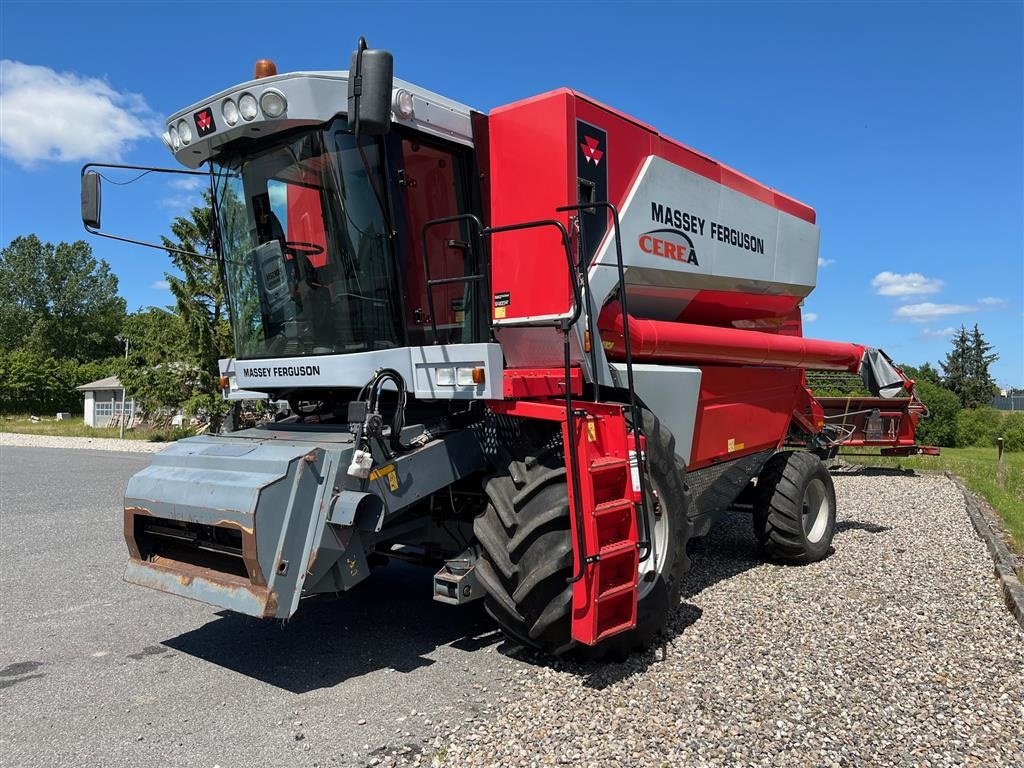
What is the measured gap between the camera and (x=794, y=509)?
6707 mm

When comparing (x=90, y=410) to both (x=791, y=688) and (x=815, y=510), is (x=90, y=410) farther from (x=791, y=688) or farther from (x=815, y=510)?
(x=791, y=688)

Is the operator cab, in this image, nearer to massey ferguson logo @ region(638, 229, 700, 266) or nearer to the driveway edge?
massey ferguson logo @ region(638, 229, 700, 266)

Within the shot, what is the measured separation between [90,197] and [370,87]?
2.57m

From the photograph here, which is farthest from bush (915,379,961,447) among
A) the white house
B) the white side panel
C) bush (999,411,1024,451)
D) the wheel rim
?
the white side panel

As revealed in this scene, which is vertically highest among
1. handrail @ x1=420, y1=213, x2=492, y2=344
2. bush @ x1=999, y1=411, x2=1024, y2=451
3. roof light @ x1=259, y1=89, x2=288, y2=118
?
roof light @ x1=259, y1=89, x2=288, y2=118

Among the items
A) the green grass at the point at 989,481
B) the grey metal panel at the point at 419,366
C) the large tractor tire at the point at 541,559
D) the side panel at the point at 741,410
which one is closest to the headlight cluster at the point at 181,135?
the grey metal panel at the point at 419,366

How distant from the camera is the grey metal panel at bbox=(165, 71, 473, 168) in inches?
165

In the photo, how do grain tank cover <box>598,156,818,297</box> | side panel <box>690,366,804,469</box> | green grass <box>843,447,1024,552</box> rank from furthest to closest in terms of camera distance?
1. green grass <box>843,447,1024,552</box>
2. side panel <box>690,366,804,469</box>
3. grain tank cover <box>598,156,818,297</box>

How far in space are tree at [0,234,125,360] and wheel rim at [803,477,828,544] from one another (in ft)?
255

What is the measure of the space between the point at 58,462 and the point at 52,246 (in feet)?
225

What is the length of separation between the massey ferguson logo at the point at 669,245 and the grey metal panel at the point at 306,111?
1417mm

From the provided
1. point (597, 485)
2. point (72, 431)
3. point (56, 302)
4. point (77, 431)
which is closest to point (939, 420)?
point (597, 485)

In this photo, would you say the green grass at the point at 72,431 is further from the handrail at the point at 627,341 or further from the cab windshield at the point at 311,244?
the handrail at the point at 627,341

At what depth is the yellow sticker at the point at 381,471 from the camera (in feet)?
13.4
